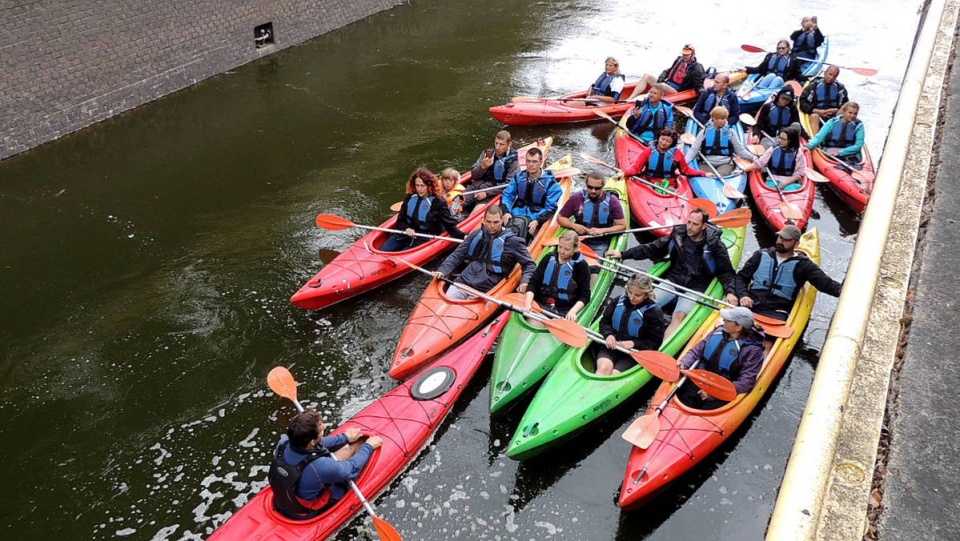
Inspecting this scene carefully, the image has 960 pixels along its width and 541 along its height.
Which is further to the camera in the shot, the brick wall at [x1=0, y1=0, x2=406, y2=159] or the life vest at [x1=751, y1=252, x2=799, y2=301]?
the brick wall at [x1=0, y1=0, x2=406, y2=159]

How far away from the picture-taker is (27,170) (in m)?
10.4

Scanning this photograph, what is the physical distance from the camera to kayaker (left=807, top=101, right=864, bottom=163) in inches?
375

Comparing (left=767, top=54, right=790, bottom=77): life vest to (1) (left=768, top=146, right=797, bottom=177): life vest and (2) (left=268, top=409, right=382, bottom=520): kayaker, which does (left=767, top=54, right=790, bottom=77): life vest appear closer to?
(1) (left=768, top=146, right=797, bottom=177): life vest

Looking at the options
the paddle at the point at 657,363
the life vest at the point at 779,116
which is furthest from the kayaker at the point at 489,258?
the life vest at the point at 779,116

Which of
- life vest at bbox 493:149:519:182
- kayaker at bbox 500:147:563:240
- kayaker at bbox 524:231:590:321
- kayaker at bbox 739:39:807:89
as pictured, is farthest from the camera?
kayaker at bbox 739:39:807:89

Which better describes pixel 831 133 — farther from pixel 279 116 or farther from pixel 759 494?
pixel 279 116

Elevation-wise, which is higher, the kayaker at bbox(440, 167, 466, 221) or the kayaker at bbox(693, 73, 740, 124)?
the kayaker at bbox(693, 73, 740, 124)

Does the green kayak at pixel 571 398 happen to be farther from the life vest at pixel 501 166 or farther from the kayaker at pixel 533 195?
the life vest at pixel 501 166

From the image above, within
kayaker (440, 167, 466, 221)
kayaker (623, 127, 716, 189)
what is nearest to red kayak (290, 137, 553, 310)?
kayaker (440, 167, 466, 221)

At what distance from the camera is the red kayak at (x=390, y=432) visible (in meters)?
4.71

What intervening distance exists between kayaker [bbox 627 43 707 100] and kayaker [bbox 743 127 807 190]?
3579mm

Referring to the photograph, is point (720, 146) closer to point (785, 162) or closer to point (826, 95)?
point (785, 162)

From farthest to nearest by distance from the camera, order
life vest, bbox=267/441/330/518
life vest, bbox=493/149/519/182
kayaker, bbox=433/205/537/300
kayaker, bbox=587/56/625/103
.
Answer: kayaker, bbox=587/56/625/103
life vest, bbox=493/149/519/182
kayaker, bbox=433/205/537/300
life vest, bbox=267/441/330/518

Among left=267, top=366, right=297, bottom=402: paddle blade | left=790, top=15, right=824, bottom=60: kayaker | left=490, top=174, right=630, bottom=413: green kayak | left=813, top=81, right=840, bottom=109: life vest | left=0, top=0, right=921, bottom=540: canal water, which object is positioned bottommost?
left=0, top=0, right=921, bottom=540: canal water
